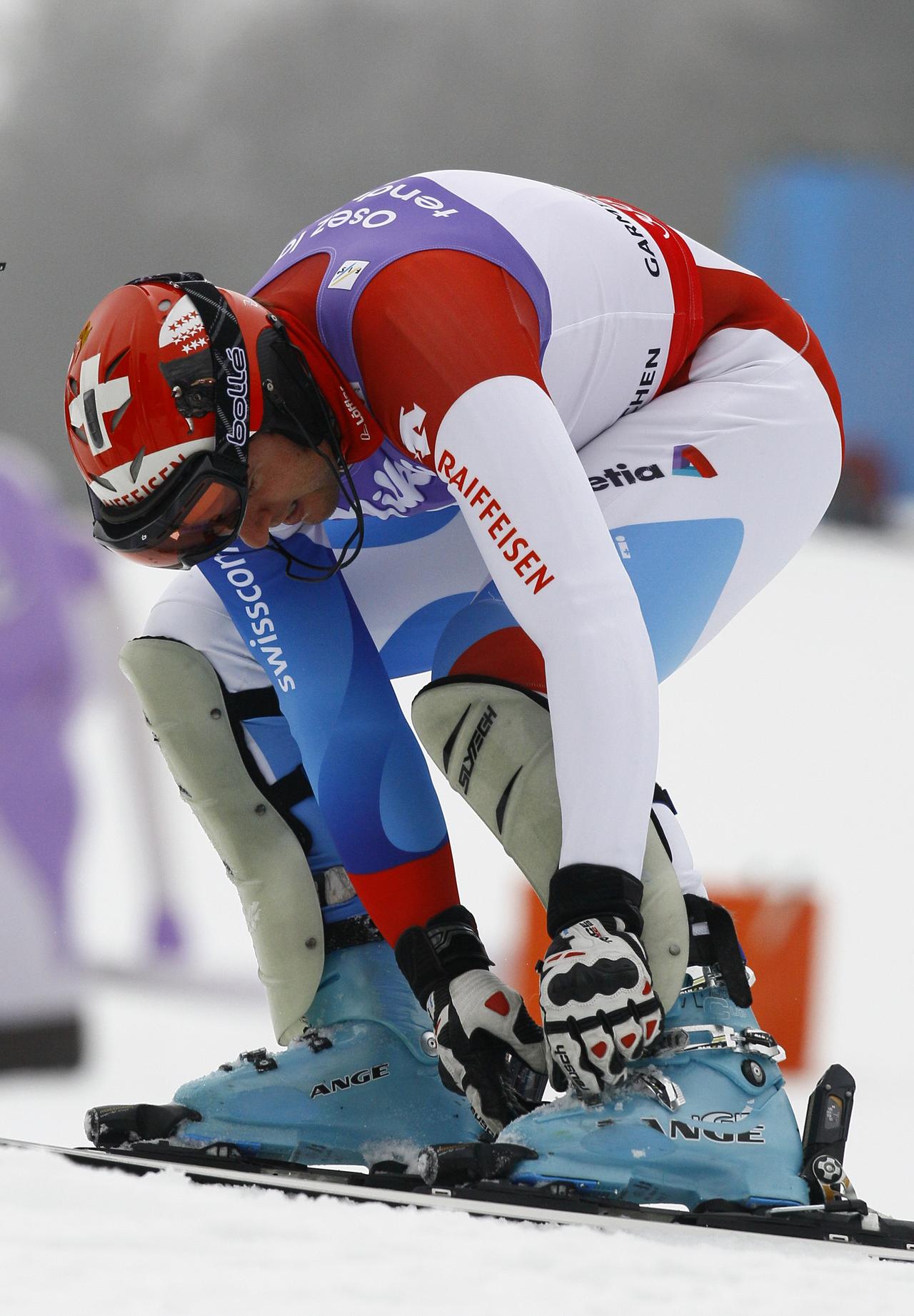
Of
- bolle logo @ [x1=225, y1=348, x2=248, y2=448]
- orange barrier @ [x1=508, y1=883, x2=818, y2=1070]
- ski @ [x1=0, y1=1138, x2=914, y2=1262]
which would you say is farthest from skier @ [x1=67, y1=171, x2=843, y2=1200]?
orange barrier @ [x1=508, y1=883, x2=818, y2=1070]

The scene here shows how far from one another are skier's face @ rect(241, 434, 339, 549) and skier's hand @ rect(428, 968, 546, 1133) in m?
0.57

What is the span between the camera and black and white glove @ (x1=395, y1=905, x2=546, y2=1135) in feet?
4.90

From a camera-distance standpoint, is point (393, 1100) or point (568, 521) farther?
point (393, 1100)

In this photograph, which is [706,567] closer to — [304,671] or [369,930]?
[304,671]

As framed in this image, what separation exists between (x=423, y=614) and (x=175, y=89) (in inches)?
130

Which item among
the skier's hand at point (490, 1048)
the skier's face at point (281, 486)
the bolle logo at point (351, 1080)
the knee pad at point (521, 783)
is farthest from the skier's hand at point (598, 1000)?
the skier's face at point (281, 486)

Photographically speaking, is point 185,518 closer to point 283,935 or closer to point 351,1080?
point 283,935

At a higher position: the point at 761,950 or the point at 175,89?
the point at 175,89

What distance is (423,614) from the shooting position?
188cm

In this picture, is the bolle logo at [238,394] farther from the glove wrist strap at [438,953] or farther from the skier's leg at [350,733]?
the glove wrist strap at [438,953]

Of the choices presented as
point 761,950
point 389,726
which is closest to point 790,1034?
point 761,950

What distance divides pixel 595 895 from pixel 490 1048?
1.04 ft

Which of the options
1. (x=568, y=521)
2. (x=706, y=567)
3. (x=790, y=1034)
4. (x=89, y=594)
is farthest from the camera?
(x=89, y=594)

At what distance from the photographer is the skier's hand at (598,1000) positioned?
124 centimetres
